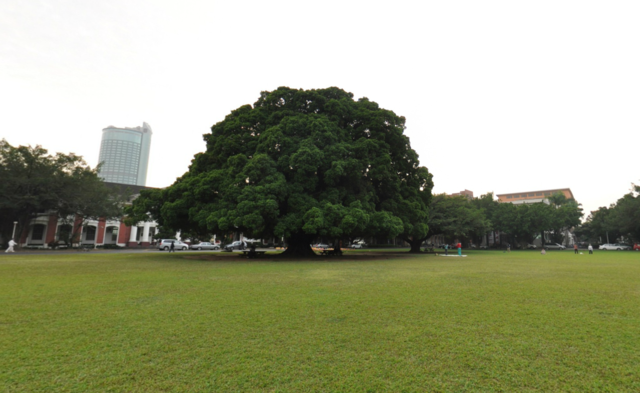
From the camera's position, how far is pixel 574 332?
15.5 ft

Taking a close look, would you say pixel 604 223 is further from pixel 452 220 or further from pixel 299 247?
pixel 299 247

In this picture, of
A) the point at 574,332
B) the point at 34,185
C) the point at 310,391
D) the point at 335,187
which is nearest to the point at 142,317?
the point at 310,391

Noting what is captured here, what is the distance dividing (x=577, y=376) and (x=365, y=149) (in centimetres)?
1717

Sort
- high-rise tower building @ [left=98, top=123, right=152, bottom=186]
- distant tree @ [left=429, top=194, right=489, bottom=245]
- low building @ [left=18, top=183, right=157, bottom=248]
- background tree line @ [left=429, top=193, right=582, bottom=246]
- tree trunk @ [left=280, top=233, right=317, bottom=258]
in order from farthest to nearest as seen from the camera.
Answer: high-rise tower building @ [left=98, top=123, right=152, bottom=186] → low building @ [left=18, top=183, right=157, bottom=248] → background tree line @ [left=429, top=193, right=582, bottom=246] → distant tree @ [left=429, top=194, right=489, bottom=245] → tree trunk @ [left=280, top=233, right=317, bottom=258]

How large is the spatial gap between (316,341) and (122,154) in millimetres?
150276

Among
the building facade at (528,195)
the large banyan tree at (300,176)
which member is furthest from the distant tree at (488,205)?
the building facade at (528,195)

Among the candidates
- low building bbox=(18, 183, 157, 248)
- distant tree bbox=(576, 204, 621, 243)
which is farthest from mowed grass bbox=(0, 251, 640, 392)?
distant tree bbox=(576, 204, 621, 243)

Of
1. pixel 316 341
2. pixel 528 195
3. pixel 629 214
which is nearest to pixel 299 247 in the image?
pixel 316 341

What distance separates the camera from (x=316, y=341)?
14.0 feet

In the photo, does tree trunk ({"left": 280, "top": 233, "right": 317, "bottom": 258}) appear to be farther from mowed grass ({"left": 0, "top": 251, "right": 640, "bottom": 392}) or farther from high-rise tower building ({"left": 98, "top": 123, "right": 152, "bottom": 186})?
high-rise tower building ({"left": 98, "top": 123, "right": 152, "bottom": 186})

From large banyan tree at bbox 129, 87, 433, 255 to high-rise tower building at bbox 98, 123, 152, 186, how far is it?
125595mm

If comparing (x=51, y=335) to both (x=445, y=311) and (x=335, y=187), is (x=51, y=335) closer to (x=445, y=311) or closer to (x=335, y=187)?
(x=445, y=311)

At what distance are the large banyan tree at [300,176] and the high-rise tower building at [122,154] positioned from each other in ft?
412

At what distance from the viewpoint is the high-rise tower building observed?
127 meters
